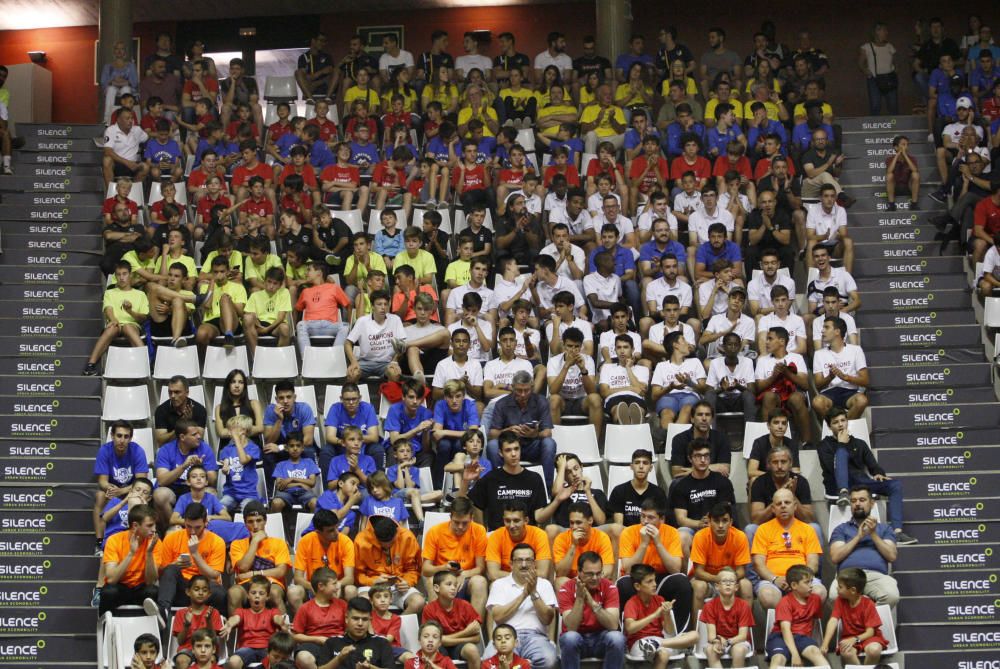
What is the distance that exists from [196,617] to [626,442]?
3923 mm

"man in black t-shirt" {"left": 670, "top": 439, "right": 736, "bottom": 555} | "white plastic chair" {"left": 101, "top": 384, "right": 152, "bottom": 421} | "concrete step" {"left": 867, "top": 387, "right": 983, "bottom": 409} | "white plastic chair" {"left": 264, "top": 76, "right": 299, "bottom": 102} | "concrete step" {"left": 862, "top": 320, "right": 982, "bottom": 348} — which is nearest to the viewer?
"man in black t-shirt" {"left": 670, "top": 439, "right": 736, "bottom": 555}

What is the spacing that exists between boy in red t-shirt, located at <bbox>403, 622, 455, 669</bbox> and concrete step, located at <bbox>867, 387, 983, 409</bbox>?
5418 mm

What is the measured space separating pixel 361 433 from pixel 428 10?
10.7m

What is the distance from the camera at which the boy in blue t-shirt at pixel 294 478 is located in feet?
36.7

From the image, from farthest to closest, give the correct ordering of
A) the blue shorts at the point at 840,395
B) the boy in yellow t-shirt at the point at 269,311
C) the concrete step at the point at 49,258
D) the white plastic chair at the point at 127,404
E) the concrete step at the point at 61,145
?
1. the concrete step at the point at 61,145
2. the concrete step at the point at 49,258
3. the boy in yellow t-shirt at the point at 269,311
4. the white plastic chair at the point at 127,404
5. the blue shorts at the point at 840,395

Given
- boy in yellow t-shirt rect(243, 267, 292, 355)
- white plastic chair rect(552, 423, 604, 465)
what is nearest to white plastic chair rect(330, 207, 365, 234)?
boy in yellow t-shirt rect(243, 267, 292, 355)

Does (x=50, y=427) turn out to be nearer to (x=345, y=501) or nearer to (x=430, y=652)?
(x=345, y=501)

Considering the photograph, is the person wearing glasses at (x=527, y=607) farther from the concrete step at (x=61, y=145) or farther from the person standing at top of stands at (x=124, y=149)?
the concrete step at (x=61, y=145)

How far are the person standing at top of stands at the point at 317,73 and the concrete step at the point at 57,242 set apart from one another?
4.43m

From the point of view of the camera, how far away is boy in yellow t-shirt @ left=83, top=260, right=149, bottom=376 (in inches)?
508

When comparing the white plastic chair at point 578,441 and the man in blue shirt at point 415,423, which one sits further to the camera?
the white plastic chair at point 578,441

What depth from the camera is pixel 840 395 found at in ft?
40.4

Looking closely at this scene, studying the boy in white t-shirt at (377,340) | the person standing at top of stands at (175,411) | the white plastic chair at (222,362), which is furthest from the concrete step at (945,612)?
the white plastic chair at (222,362)

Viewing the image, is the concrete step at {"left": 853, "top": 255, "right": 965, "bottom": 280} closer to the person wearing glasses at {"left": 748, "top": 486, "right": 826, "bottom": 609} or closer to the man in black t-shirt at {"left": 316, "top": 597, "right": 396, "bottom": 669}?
the person wearing glasses at {"left": 748, "top": 486, "right": 826, "bottom": 609}
